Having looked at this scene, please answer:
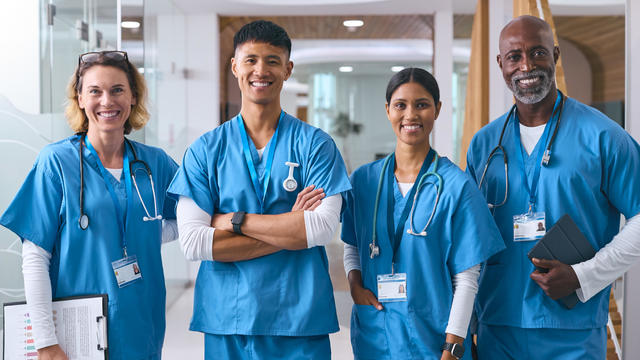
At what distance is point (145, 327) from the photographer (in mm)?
1778

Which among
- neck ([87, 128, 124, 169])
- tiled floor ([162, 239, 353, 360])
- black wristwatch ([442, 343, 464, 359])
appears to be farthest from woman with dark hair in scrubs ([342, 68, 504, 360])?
tiled floor ([162, 239, 353, 360])

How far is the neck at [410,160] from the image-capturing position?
177 centimetres

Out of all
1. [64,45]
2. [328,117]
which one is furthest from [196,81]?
[64,45]

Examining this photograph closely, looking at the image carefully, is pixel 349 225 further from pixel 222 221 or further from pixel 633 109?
pixel 633 109

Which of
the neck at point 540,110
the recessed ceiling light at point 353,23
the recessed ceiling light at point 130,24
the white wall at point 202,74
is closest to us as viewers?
the neck at point 540,110

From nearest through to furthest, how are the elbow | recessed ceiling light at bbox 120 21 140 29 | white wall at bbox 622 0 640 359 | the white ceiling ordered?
the elbow
white wall at bbox 622 0 640 359
recessed ceiling light at bbox 120 21 140 29
the white ceiling

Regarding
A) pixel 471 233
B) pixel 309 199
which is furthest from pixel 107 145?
pixel 471 233

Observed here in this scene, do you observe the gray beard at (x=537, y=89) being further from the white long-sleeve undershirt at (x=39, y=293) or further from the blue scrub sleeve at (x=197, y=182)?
the white long-sleeve undershirt at (x=39, y=293)

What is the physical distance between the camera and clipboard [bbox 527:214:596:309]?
1705 millimetres

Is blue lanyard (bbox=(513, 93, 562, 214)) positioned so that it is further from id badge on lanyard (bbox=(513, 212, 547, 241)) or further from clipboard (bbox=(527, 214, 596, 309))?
clipboard (bbox=(527, 214, 596, 309))

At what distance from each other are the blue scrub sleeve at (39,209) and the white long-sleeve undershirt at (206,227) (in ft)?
1.32

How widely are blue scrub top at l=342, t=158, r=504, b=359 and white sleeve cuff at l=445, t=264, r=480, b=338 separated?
3 centimetres

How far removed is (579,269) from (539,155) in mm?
400

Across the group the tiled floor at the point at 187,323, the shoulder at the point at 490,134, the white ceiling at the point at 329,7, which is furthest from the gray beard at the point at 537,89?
the white ceiling at the point at 329,7
